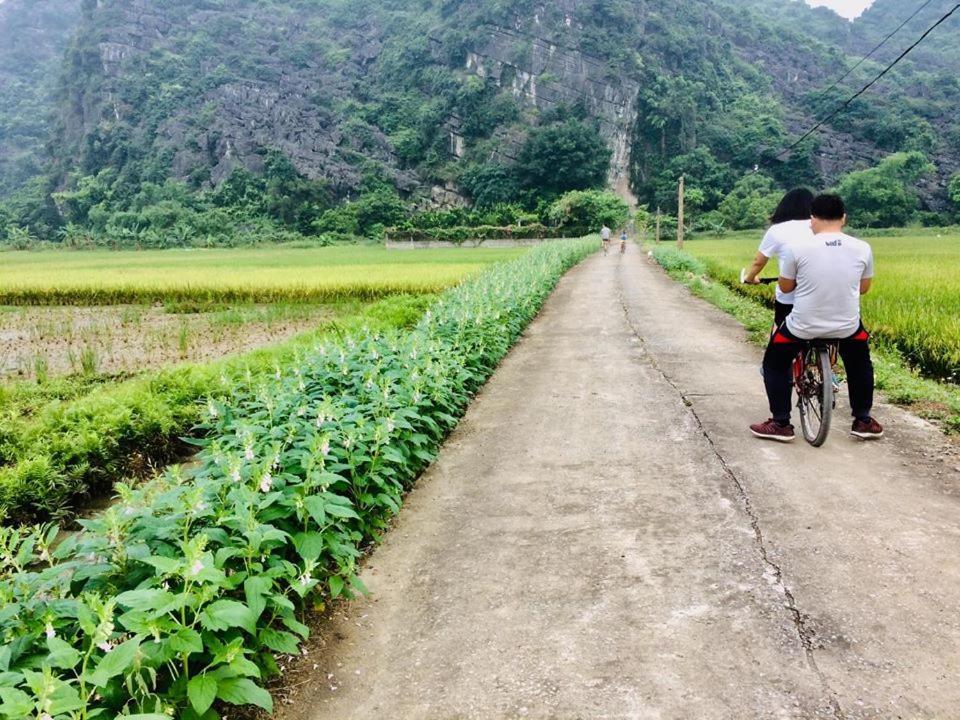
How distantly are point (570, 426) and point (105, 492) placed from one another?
387 cm

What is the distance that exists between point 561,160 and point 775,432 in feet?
279

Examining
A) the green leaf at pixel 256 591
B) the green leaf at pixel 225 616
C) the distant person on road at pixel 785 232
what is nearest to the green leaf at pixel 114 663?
the green leaf at pixel 225 616

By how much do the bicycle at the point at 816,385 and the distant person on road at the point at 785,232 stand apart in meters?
0.34

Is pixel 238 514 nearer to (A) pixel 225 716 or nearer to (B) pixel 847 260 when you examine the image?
(A) pixel 225 716

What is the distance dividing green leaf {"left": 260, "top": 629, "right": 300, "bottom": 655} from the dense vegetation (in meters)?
68.2

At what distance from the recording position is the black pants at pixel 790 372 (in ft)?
16.0

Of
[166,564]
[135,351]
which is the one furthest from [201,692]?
[135,351]

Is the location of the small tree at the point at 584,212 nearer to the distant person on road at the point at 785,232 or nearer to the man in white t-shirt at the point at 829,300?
the distant person on road at the point at 785,232

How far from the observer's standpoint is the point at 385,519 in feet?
13.0

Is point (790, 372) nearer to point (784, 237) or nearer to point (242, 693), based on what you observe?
point (784, 237)

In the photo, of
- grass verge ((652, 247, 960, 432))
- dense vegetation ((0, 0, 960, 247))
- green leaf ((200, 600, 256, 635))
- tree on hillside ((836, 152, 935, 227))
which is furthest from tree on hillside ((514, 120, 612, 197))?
green leaf ((200, 600, 256, 635))

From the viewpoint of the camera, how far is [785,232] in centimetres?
532

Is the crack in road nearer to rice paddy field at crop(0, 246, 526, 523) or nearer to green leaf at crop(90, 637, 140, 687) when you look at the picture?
green leaf at crop(90, 637, 140, 687)

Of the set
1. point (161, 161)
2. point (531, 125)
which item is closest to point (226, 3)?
point (161, 161)
